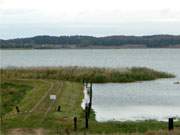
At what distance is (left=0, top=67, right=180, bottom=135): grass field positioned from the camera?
31000 millimetres

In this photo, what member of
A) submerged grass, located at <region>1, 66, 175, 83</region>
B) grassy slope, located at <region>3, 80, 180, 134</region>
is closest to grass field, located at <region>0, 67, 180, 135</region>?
grassy slope, located at <region>3, 80, 180, 134</region>

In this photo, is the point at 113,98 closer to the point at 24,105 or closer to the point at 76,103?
the point at 76,103

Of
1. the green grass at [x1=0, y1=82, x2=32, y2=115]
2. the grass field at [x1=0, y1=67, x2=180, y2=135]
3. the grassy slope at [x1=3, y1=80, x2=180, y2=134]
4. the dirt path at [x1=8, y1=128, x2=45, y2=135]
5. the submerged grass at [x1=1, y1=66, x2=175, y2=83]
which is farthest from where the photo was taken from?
the submerged grass at [x1=1, y1=66, x2=175, y2=83]

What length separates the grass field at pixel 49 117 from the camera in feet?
102

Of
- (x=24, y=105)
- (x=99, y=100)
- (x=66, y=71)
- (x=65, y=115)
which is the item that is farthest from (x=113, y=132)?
(x=66, y=71)

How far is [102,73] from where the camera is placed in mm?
83938

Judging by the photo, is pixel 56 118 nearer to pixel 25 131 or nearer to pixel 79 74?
pixel 25 131

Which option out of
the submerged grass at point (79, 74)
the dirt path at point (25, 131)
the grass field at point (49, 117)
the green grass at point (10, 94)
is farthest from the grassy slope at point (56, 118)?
the submerged grass at point (79, 74)

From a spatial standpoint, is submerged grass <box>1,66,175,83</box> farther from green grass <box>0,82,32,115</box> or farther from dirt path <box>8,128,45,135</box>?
dirt path <box>8,128,45,135</box>

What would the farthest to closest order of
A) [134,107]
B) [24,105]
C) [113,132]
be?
[134,107]
[24,105]
[113,132]

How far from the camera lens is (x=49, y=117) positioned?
3656 centimetres

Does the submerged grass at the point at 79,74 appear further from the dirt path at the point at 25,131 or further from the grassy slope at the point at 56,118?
the dirt path at the point at 25,131

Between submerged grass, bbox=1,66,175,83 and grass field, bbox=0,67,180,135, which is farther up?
grass field, bbox=0,67,180,135

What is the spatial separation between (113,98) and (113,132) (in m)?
27.5
